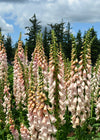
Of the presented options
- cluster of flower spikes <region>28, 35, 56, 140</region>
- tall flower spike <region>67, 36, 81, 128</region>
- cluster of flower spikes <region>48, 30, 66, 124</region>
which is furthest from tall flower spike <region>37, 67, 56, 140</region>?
tall flower spike <region>67, 36, 81, 128</region>

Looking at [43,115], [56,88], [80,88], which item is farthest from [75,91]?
[43,115]

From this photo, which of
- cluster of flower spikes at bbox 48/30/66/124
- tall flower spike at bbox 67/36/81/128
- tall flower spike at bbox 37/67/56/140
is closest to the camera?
tall flower spike at bbox 37/67/56/140

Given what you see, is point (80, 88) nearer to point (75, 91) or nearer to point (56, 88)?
point (75, 91)

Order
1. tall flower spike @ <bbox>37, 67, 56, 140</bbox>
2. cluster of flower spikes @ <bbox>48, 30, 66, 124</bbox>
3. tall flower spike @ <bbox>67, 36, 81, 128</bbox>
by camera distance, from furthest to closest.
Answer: tall flower spike @ <bbox>67, 36, 81, 128</bbox> < cluster of flower spikes @ <bbox>48, 30, 66, 124</bbox> < tall flower spike @ <bbox>37, 67, 56, 140</bbox>

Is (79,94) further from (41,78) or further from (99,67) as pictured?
(99,67)

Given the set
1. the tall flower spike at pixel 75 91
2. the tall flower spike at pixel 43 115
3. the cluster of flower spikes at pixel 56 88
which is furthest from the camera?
the tall flower spike at pixel 75 91

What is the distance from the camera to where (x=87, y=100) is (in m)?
4.50

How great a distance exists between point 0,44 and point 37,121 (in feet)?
20.0

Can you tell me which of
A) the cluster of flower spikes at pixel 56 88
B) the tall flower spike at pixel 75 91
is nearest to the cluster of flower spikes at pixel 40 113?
the cluster of flower spikes at pixel 56 88

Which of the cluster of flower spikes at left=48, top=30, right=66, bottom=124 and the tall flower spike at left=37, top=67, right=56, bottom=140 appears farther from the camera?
the cluster of flower spikes at left=48, top=30, right=66, bottom=124

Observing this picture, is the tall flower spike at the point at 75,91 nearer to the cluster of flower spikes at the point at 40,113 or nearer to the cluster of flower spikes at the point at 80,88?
the cluster of flower spikes at the point at 80,88

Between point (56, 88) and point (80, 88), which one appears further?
point (80, 88)

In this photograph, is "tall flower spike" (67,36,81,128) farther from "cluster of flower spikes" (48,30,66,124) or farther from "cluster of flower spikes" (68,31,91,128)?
"cluster of flower spikes" (48,30,66,124)

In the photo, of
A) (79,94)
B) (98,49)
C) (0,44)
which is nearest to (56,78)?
(79,94)
